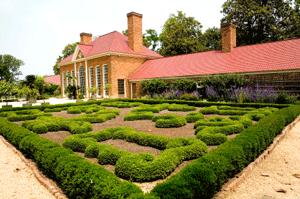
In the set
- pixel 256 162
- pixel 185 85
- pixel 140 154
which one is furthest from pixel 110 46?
pixel 256 162

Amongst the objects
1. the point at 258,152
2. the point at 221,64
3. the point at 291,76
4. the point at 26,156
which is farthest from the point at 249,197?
the point at 221,64

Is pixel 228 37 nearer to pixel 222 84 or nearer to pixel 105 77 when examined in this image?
pixel 222 84

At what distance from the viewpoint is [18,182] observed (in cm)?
401

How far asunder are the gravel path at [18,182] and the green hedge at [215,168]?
2.03 m

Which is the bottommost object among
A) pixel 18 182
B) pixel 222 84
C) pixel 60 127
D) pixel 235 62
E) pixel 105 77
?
pixel 18 182

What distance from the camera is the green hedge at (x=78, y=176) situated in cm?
281

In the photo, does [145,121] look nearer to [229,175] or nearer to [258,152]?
[258,152]

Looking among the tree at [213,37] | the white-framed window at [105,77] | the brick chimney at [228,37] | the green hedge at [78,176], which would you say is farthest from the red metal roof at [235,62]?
the green hedge at [78,176]

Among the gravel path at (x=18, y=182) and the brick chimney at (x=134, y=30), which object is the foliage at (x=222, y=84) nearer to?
the brick chimney at (x=134, y=30)

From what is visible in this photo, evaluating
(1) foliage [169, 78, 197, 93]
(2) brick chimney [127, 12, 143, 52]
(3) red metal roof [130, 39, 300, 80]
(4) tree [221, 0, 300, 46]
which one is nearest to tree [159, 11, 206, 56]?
(4) tree [221, 0, 300, 46]

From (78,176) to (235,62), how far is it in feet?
57.9

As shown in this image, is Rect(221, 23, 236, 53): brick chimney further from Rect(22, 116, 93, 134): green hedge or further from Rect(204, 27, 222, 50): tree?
Rect(22, 116, 93, 134): green hedge

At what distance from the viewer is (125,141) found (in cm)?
607

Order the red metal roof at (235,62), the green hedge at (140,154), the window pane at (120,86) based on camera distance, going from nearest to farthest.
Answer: the green hedge at (140,154), the red metal roof at (235,62), the window pane at (120,86)
